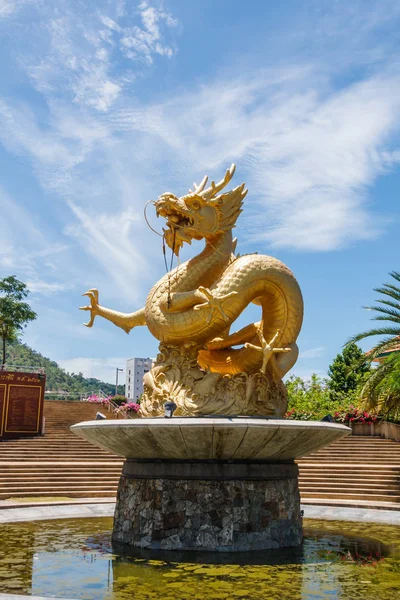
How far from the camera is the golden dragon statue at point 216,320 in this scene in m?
8.20

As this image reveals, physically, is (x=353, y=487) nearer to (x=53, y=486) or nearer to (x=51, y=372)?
(x=53, y=486)

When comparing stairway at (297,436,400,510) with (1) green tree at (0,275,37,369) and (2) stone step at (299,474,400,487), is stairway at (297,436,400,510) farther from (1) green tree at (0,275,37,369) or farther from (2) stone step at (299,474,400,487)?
(1) green tree at (0,275,37,369)

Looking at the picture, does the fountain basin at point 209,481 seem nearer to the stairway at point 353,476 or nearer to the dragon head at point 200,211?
the dragon head at point 200,211

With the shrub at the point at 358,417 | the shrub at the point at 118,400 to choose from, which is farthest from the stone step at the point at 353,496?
the shrub at the point at 118,400

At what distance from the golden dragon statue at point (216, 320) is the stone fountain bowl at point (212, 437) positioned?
54.3 inches

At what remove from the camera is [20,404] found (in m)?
20.4

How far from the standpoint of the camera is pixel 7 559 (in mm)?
5883

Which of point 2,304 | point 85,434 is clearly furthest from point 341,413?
point 2,304

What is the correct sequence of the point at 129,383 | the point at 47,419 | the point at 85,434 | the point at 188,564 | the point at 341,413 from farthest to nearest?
1. the point at 129,383
2. the point at 47,419
3. the point at 341,413
4. the point at 85,434
5. the point at 188,564

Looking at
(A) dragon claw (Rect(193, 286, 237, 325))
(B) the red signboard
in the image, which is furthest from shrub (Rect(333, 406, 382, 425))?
(A) dragon claw (Rect(193, 286, 237, 325))

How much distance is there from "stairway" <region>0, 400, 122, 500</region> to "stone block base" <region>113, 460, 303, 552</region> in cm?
538

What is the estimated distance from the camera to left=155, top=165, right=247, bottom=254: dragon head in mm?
8867

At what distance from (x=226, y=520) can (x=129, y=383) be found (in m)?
86.7

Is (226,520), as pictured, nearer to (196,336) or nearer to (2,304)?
(196,336)
